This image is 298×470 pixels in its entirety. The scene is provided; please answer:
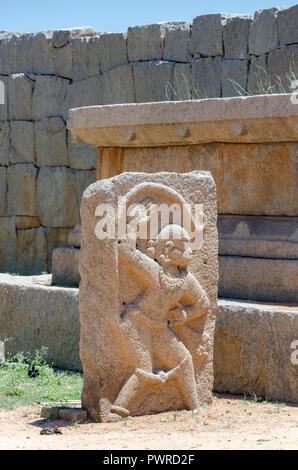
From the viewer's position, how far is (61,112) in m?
A: 10.7

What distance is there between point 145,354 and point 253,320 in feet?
2.81

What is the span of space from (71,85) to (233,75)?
7.66 feet

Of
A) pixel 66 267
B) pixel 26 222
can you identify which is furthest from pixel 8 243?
pixel 66 267

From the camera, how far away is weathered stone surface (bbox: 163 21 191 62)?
9633 mm

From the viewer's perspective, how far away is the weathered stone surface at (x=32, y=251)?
10828 mm

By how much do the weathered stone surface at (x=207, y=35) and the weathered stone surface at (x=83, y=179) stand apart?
209 centimetres

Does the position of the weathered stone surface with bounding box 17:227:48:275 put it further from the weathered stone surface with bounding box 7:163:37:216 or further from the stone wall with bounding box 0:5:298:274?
the weathered stone surface with bounding box 7:163:37:216

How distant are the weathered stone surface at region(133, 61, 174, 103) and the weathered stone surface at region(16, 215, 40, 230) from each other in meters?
2.31

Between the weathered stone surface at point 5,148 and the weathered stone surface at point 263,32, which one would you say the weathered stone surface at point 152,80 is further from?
the weathered stone surface at point 5,148

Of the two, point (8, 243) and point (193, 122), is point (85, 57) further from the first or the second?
point (193, 122)

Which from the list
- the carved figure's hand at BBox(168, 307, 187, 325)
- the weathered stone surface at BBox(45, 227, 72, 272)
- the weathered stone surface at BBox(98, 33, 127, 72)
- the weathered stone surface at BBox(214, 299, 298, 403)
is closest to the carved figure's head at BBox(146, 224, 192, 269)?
the carved figure's hand at BBox(168, 307, 187, 325)

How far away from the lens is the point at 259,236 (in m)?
5.88
